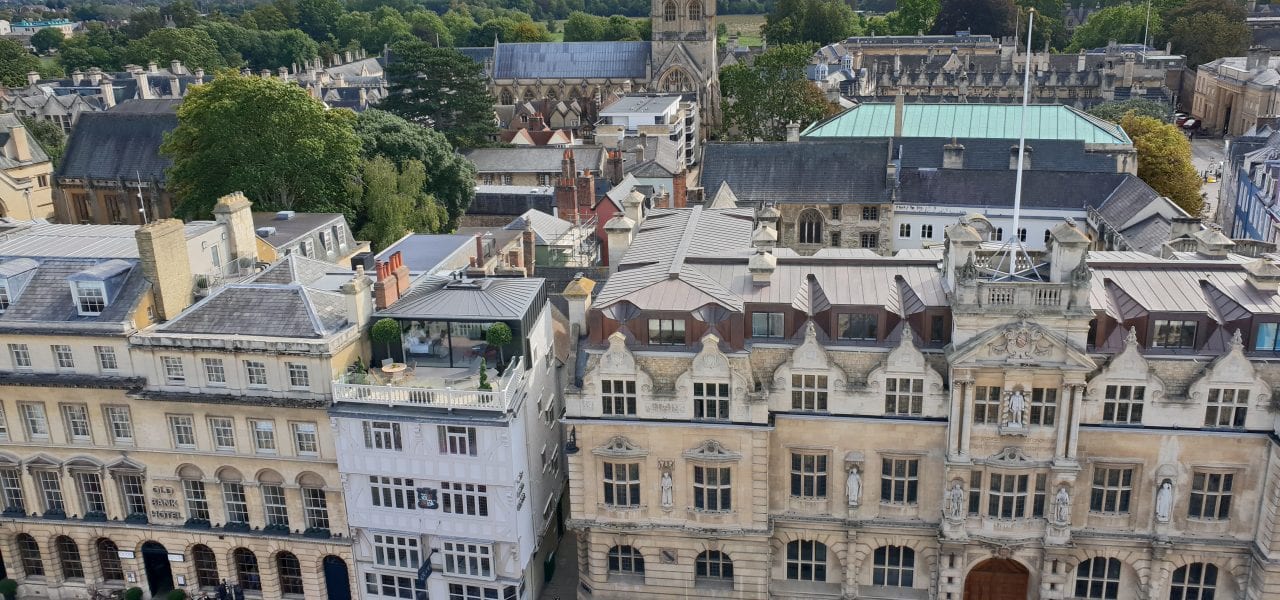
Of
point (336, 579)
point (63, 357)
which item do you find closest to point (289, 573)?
point (336, 579)

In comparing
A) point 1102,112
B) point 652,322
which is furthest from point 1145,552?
point 1102,112

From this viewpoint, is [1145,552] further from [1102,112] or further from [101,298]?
[1102,112]

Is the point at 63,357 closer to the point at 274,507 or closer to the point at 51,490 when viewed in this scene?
the point at 51,490

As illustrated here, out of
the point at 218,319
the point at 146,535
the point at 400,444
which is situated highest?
the point at 218,319

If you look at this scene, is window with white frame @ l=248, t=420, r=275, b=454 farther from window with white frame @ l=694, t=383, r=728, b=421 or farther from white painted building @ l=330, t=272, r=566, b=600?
window with white frame @ l=694, t=383, r=728, b=421

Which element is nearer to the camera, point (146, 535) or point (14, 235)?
point (146, 535)

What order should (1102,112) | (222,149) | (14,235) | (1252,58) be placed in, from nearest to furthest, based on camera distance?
(14,235)
(222,149)
(1102,112)
(1252,58)
